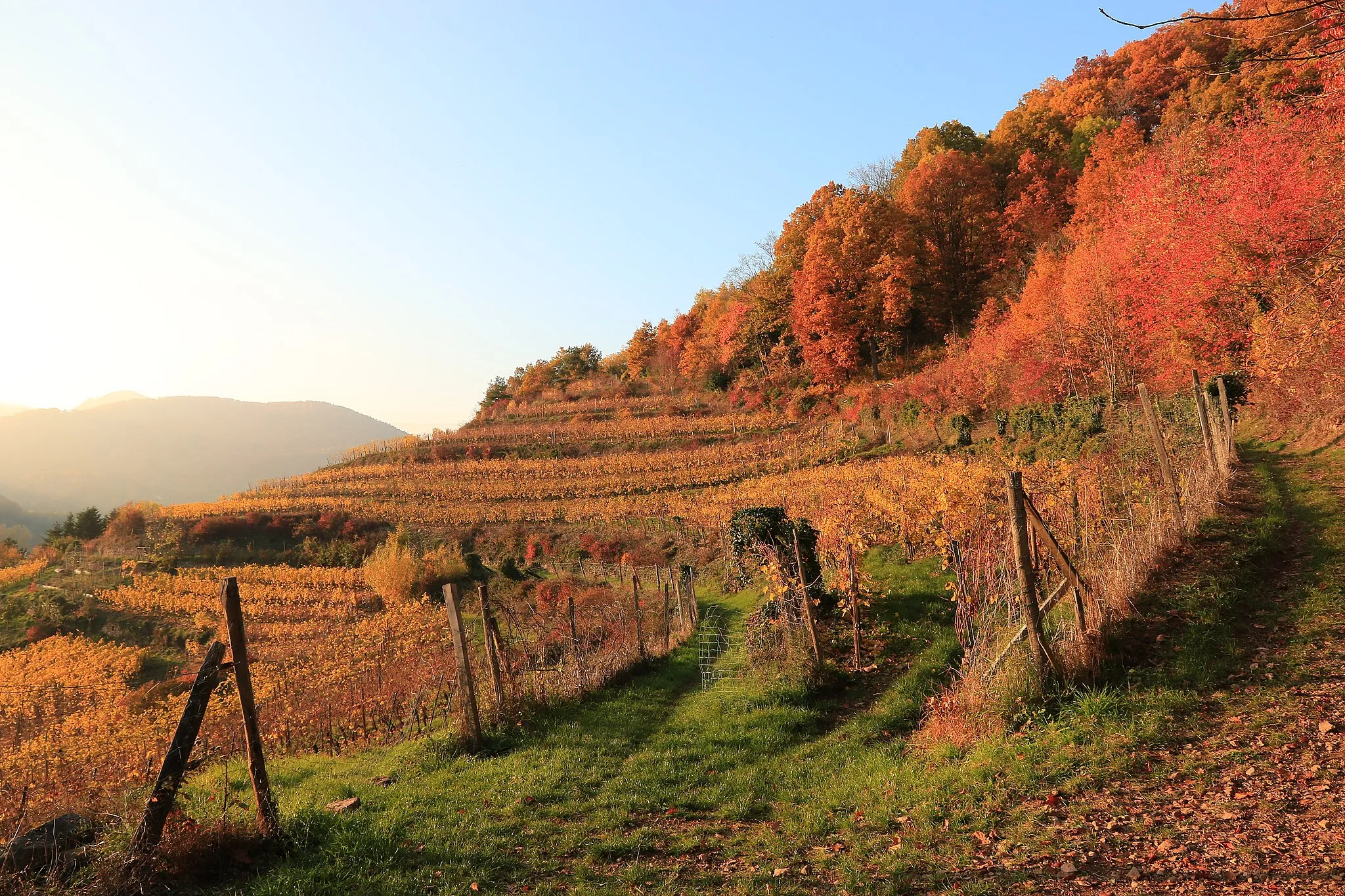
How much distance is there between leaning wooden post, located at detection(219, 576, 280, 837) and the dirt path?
5310 millimetres

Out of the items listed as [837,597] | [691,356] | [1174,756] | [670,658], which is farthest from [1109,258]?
[691,356]

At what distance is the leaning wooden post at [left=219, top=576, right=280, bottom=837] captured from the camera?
493 cm

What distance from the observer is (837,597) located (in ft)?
35.5

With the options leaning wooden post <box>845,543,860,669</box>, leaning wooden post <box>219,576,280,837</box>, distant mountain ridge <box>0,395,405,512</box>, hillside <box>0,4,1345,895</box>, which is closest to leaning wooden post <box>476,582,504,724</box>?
hillside <box>0,4,1345,895</box>

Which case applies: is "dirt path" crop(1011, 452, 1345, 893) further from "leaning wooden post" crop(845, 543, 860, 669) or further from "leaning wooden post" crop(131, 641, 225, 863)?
A: "leaning wooden post" crop(131, 641, 225, 863)

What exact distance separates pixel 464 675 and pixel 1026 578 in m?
6.22

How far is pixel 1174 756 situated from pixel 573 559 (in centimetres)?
2411

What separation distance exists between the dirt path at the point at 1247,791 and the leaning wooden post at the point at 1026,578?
1.07 metres

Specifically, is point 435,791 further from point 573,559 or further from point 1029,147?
point 1029,147

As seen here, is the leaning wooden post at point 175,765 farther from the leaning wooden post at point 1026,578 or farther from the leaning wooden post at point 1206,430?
the leaning wooden post at point 1206,430

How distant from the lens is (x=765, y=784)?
6.16 meters

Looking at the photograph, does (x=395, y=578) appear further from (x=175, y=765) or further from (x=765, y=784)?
(x=765, y=784)

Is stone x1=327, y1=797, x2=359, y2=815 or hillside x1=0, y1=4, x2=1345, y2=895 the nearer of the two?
hillside x1=0, y1=4, x2=1345, y2=895

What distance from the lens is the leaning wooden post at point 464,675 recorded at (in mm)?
7445
